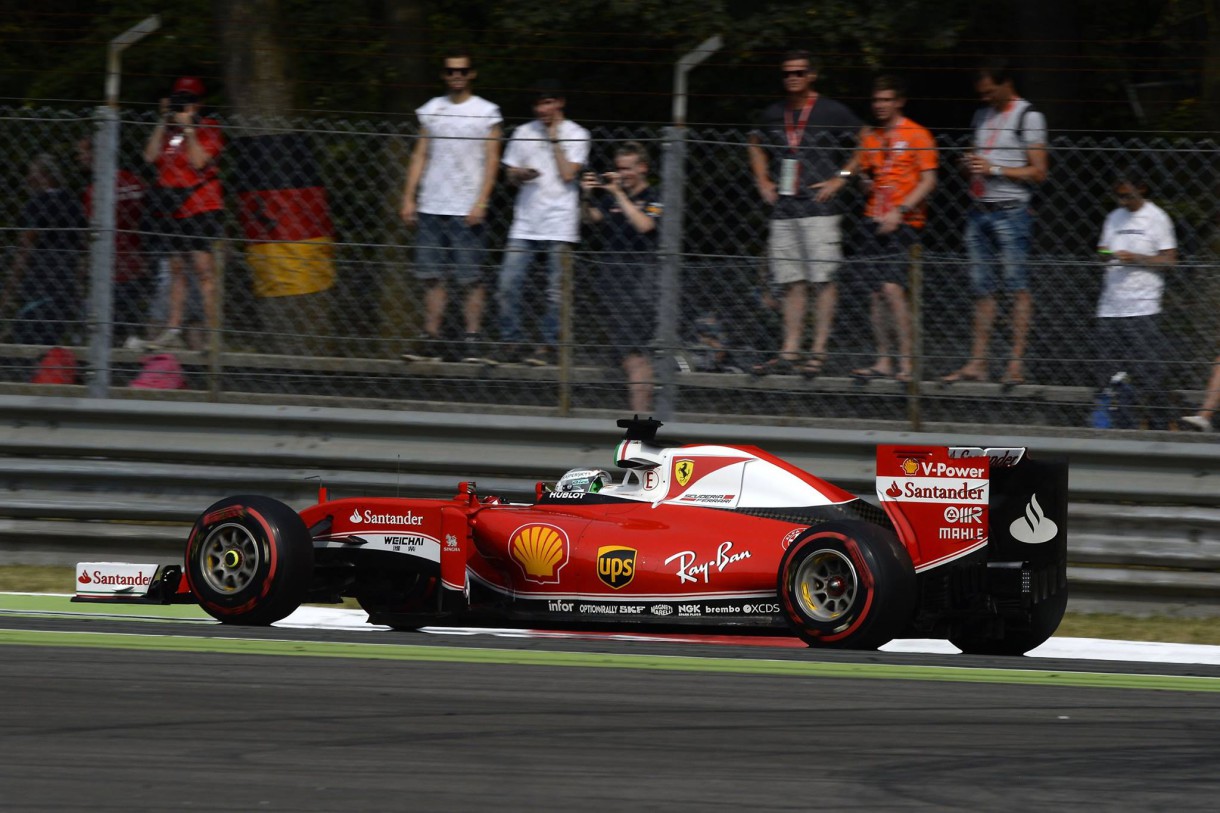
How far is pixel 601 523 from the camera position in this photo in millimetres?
7289

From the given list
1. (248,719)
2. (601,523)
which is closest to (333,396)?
(601,523)

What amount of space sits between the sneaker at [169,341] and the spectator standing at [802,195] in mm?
2741

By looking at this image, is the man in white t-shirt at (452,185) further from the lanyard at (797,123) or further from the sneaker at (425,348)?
the lanyard at (797,123)

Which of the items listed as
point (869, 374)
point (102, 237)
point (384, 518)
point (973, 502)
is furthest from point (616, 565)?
point (102, 237)

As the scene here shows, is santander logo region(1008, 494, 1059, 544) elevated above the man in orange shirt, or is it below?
below

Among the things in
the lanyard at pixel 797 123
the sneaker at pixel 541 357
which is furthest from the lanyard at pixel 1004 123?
the sneaker at pixel 541 357

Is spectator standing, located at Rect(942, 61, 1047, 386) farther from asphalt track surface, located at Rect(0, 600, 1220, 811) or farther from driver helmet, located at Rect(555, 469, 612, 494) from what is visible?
asphalt track surface, located at Rect(0, 600, 1220, 811)

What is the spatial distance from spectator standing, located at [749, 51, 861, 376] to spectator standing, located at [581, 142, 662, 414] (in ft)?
1.78

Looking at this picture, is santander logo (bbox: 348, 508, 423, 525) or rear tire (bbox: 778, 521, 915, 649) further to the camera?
santander logo (bbox: 348, 508, 423, 525)

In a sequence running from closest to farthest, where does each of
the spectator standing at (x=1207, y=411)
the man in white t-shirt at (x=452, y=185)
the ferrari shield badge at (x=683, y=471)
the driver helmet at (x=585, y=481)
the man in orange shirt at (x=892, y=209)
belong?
the ferrari shield badge at (x=683, y=471), the driver helmet at (x=585, y=481), the spectator standing at (x=1207, y=411), the man in orange shirt at (x=892, y=209), the man in white t-shirt at (x=452, y=185)

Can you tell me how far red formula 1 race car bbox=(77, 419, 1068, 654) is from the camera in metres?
6.80

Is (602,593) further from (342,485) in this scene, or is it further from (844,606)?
(342,485)

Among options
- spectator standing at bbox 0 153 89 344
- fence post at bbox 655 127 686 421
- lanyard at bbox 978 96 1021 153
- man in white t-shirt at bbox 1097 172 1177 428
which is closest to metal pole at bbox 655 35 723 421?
fence post at bbox 655 127 686 421

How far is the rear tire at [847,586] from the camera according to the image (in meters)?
6.64
